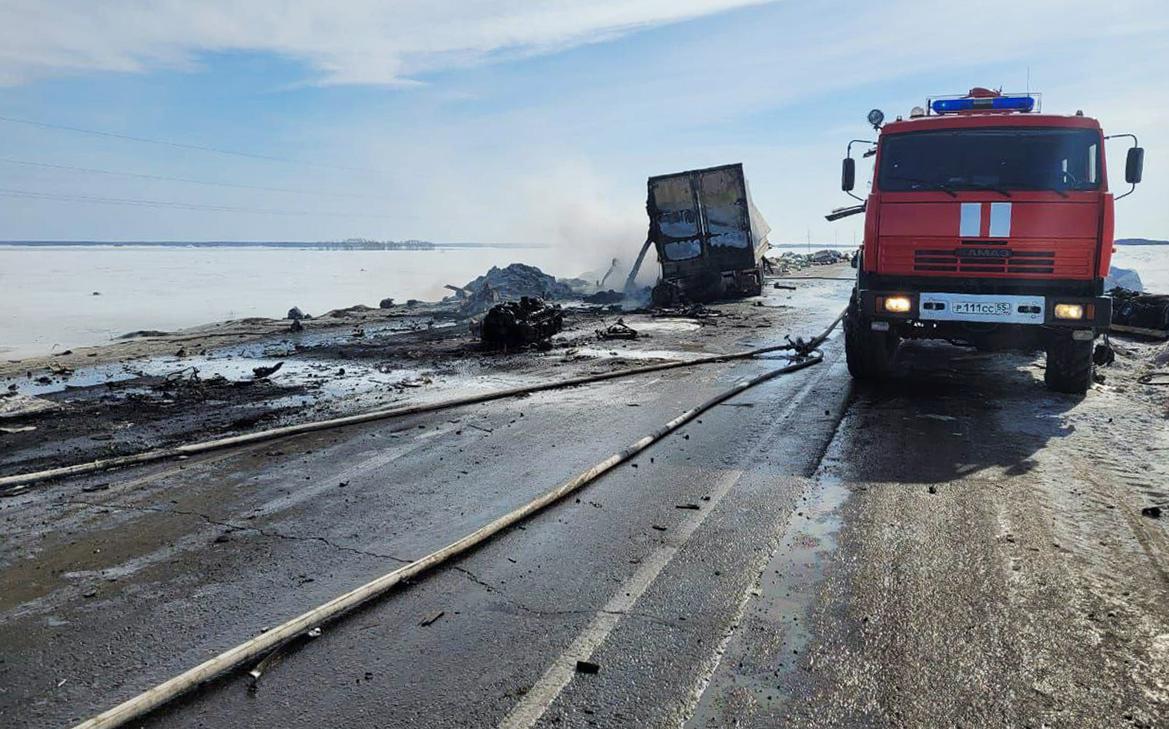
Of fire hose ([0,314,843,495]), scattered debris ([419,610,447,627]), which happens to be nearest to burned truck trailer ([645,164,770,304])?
fire hose ([0,314,843,495])

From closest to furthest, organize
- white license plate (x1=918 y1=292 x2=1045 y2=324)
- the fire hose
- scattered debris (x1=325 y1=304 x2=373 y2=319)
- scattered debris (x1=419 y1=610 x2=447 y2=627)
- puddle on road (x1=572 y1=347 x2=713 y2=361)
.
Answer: scattered debris (x1=419 y1=610 x2=447 y2=627) < the fire hose < white license plate (x1=918 y1=292 x2=1045 y2=324) < puddle on road (x1=572 y1=347 x2=713 y2=361) < scattered debris (x1=325 y1=304 x2=373 y2=319)

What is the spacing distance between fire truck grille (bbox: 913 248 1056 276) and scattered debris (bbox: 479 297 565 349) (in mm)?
6884

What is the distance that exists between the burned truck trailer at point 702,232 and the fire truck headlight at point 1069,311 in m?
13.7

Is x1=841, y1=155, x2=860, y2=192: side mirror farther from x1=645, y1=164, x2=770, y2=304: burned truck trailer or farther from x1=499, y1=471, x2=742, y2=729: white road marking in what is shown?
x1=645, y1=164, x2=770, y2=304: burned truck trailer

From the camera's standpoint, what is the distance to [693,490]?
→ 5043 millimetres

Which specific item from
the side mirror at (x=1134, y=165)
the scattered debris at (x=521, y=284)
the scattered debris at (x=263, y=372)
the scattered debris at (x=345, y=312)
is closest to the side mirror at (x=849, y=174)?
the side mirror at (x=1134, y=165)

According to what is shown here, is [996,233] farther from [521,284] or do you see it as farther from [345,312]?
[521,284]

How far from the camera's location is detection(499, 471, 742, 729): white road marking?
8.61ft

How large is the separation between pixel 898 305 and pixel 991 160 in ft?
5.86

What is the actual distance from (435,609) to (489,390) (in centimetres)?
565

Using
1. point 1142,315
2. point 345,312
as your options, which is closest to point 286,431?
point 1142,315

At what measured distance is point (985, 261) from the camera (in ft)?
24.8

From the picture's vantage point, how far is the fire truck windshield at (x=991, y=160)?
7.54 metres

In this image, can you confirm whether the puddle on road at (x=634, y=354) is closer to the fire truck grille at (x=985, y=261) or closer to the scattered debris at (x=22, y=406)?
the fire truck grille at (x=985, y=261)
